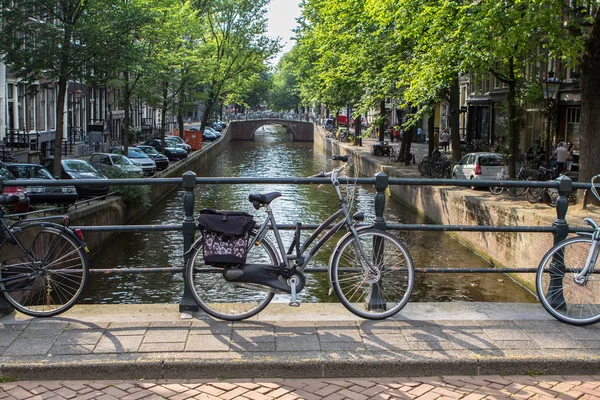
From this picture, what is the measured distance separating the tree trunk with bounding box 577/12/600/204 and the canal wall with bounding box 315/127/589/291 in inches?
51.7

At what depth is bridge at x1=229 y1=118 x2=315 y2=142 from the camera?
88125 mm

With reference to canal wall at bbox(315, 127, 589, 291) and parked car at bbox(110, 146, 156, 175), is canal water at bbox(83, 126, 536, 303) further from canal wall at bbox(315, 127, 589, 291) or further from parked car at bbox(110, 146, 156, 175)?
parked car at bbox(110, 146, 156, 175)

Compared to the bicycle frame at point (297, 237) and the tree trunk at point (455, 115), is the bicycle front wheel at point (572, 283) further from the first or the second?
Result: the tree trunk at point (455, 115)

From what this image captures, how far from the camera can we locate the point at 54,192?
18312mm

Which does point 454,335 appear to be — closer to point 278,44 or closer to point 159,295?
point 159,295

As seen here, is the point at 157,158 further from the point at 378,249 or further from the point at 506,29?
the point at 378,249

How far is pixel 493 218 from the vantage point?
57.8 feet

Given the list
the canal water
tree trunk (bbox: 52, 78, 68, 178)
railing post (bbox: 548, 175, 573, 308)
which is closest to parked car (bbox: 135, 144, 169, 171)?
the canal water

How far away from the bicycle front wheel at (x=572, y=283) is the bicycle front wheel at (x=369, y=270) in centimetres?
110

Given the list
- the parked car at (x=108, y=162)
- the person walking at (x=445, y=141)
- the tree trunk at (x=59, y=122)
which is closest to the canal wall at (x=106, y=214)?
the parked car at (x=108, y=162)

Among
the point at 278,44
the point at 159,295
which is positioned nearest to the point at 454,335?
the point at 159,295

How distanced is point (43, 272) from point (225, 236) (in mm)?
1559

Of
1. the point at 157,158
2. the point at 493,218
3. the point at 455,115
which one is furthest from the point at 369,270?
the point at 157,158

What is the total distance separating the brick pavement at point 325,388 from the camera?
14.6 ft
